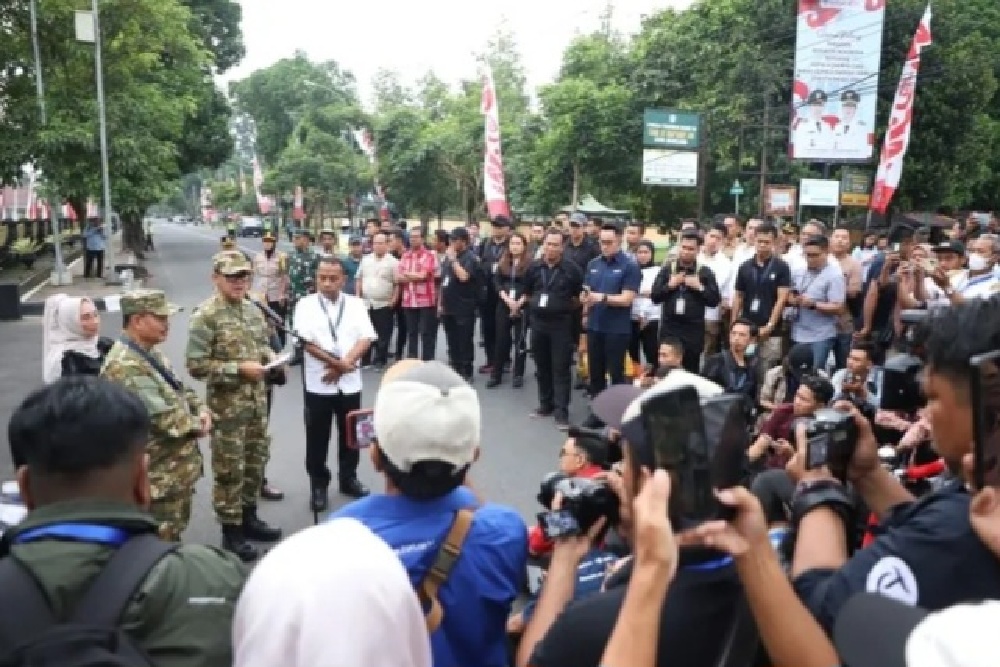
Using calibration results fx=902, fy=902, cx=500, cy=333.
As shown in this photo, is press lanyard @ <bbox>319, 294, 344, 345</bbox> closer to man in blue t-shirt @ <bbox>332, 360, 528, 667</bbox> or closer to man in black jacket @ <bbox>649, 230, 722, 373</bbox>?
man in black jacket @ <bbox>649, 230, 722, 373</bbox>

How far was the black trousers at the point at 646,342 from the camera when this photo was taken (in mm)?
8805

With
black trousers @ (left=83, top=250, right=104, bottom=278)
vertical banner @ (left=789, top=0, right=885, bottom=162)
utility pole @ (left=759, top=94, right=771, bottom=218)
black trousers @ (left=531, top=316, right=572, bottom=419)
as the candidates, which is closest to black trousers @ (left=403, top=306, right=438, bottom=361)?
black trousers @ (left=531, top=316, right=572, bottom=419)

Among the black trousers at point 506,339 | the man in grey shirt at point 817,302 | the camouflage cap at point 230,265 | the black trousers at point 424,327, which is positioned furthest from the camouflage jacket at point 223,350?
the black trousers at point 424,327

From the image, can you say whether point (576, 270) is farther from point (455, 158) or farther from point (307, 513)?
point (455, 158)

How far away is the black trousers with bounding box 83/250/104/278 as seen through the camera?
2169cm

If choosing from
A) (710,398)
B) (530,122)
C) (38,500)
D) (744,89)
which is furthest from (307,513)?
(530,122)

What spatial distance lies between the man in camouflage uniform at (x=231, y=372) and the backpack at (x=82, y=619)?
3303mm

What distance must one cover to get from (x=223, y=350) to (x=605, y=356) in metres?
3.94

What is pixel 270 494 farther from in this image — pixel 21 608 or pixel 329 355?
pixel 21 608

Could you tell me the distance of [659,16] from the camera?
96.6 ft

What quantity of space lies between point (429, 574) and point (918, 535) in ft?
3.28

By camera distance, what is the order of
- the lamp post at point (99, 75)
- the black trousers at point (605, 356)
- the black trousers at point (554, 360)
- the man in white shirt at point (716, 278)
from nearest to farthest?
the black trousers at point (605, 356) < the black trousers at point (554, 360) < the man in white shirt at point (716, 278) < the lamp post at point (99, 75)

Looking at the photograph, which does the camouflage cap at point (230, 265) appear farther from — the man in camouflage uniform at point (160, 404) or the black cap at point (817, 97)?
the black cap at point (817, 97)

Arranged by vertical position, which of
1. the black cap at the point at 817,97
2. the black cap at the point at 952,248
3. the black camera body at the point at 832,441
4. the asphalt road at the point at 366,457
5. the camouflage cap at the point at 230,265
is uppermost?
the black cap at the point at 817,97
